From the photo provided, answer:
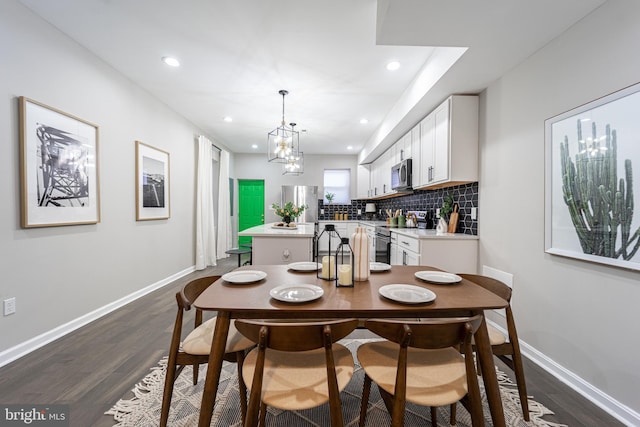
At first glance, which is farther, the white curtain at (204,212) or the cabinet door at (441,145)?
the white curtain at (204,212)

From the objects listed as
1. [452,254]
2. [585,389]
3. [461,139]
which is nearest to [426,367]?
[585,389]

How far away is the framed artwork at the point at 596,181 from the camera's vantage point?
4.75 feet

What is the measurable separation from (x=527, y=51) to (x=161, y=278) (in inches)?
192

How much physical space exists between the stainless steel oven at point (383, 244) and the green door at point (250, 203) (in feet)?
12.1

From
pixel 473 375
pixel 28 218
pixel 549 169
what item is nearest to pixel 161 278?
pixel 28 218

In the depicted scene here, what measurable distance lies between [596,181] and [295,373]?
2.04 m

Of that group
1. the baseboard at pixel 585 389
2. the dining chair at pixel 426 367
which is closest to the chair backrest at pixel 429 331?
the dining chair at pixel 426 367

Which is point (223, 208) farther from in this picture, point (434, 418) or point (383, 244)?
point (434, 418)

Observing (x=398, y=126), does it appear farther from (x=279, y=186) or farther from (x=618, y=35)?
(x=279, y=186)

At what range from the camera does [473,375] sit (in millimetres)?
1076

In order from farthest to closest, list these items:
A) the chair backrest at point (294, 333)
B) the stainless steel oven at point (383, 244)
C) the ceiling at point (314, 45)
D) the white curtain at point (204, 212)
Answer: the white curtain at point (204, 212)
the stainless steel oven at point (383, 244)
the ceiling at point (314, 45)
the chair backrest at point (294, 333)

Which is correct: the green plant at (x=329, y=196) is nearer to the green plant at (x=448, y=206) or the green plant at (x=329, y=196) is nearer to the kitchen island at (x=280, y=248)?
the green plant at (x=448, y=206)

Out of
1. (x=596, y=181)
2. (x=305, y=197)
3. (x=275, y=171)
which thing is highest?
(x=275, y=171)

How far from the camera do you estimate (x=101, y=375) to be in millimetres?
1846
